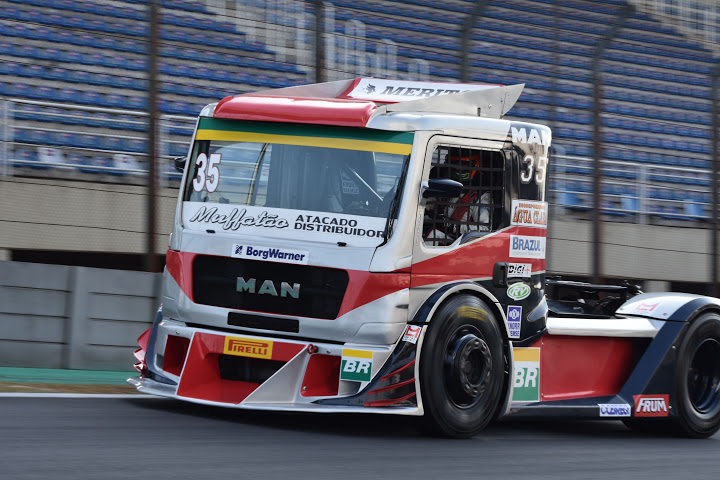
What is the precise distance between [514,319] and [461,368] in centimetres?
57

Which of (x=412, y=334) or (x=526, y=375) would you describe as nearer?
(x=412, y=334)

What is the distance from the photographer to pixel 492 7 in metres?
10.5

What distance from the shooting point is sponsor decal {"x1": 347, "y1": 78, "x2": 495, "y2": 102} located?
6622 mm

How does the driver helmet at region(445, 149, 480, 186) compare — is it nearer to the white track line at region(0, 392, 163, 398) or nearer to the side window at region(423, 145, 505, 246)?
the side window at region(423, 145, 505, 246)

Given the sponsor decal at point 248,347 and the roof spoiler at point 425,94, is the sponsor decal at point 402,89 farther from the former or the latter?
the sponsor decal at point 248,347

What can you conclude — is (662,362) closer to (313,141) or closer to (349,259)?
(349,259)

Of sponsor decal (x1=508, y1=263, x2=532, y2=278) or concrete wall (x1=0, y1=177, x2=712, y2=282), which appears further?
concrete wall (x1=0, y1=177, x2=712, y2=282)

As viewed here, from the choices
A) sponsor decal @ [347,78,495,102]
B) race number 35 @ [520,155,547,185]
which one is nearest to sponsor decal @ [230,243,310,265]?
sponsor decal @ [347,78,495,102]

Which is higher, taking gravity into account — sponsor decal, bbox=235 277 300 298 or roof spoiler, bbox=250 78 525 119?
roof spoiler, bbox=250 78 525 119

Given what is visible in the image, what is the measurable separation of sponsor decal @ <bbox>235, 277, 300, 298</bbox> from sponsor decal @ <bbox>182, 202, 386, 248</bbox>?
0.49 ft

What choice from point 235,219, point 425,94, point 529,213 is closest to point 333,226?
point 235,219

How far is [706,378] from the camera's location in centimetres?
764

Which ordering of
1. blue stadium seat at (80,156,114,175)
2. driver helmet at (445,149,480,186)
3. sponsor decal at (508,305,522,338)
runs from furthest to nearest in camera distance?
blue stadium seat at (80,156,114,175) → sponsor decal at (508,305,522,338) → driver helmet at (445,149,480,186)

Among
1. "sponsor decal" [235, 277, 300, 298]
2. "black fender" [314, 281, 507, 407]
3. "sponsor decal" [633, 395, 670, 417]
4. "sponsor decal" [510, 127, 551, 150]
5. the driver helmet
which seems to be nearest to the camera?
"black fender" [314, 281, 507, 407]
